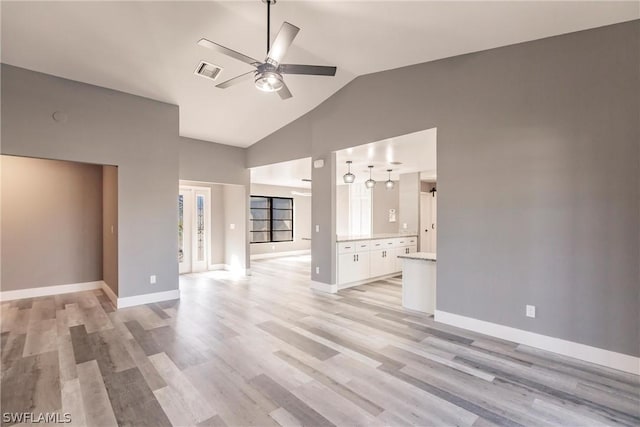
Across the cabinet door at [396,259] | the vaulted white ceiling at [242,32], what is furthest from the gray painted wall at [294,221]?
the vaulted white ceiling at [242,32]

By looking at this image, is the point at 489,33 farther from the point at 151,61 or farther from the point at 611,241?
the point at 151,61

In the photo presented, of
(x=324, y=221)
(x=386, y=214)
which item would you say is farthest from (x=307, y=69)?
(x=386, y=214)

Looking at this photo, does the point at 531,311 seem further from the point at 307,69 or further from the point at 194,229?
the point at 194,229

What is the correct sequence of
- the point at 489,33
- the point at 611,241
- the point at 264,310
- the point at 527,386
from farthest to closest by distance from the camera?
1. the point at 264,310
2. the point at 489,33
3. the point at 611,241
4. the point at 527,386

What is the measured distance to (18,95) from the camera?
3.78 meters

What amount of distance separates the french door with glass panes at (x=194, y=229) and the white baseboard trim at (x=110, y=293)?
5.55ft

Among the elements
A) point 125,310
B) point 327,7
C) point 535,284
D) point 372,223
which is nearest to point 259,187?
point 372,223

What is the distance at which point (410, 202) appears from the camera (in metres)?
7.88

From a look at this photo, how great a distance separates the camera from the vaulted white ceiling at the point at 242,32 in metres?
2.82

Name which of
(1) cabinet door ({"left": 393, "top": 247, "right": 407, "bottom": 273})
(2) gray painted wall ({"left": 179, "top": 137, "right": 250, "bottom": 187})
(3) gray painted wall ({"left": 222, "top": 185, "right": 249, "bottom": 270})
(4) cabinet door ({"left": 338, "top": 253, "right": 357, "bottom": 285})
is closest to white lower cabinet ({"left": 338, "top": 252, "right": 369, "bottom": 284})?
(4) cabinet door ({"left": 338, "top": 253, "right": 357, "bottom": 285})

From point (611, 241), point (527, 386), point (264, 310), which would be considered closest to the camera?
point (527, 386)

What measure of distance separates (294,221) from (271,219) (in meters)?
0.92

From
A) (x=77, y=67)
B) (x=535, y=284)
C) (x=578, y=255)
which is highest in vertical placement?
(x=77, y=67)

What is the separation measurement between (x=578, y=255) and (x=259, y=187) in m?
8.44
